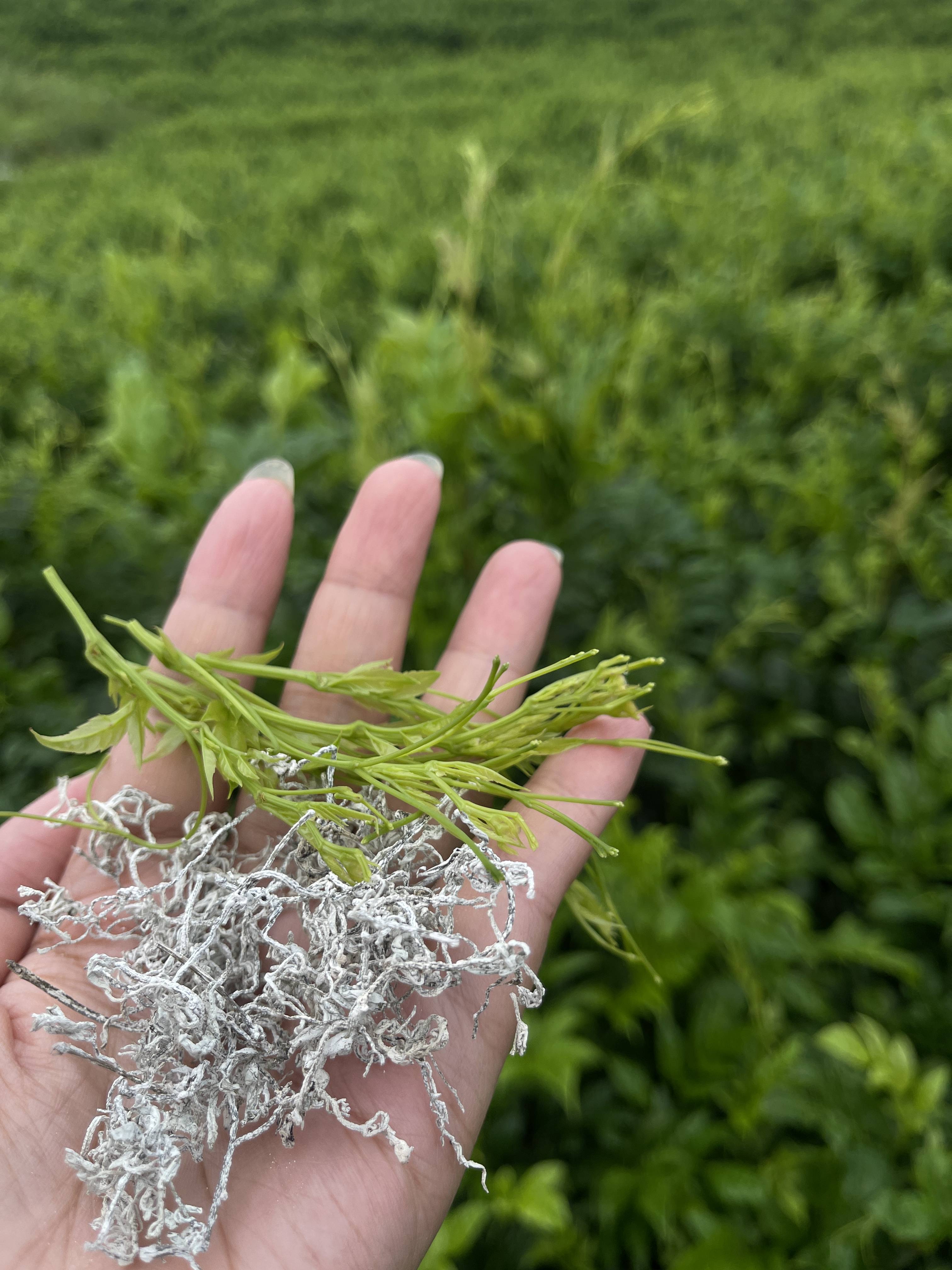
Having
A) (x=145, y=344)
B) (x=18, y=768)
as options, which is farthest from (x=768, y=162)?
(x=18, y=768)

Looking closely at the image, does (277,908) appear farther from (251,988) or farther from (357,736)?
(357,736)

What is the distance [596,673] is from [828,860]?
847mm

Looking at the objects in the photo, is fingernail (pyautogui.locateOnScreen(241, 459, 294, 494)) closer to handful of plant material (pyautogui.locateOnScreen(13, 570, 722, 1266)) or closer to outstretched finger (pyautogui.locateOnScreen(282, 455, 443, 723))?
outstretched finger (pyautogui.locateOnScreen(282, 455, 443, 723))

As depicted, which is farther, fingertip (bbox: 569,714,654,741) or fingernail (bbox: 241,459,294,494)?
fingernail (bbox: 241,459,294,494)

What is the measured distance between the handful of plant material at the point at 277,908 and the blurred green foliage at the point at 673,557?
37 cm

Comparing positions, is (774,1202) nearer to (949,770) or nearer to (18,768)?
(949,770)

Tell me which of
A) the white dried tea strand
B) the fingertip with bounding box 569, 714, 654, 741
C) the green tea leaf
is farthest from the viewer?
the fingertip with bounding box 569, 714, 654, 741

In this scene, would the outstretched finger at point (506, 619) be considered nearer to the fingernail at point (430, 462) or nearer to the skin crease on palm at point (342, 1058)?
the skin crease on palm at point (342, 1058)

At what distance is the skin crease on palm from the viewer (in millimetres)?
878

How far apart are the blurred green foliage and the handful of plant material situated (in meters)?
0.37

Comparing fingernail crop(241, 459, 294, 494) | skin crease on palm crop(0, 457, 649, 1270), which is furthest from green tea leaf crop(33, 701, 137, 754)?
fingernail crop(241, 459, 294, 494)

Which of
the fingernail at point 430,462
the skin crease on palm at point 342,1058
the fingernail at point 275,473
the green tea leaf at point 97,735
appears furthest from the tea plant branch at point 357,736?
the fingernail at point 430,462

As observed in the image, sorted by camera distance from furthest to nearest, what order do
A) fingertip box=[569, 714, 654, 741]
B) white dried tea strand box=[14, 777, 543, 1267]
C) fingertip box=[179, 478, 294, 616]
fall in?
fingertip box=[179, 478, 294, 616] → fingertip box=[569, 714, 654, 741] → white dried tea strand box=[14, 777, 543, 1267]

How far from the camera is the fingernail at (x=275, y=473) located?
1333 mm
